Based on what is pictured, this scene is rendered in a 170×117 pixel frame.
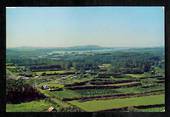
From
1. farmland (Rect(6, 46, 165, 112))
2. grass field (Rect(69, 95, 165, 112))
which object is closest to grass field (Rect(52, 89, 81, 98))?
farmland (Rect(6, 46, 165, 112))

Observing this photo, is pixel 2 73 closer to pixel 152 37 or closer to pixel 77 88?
pixel 77 88

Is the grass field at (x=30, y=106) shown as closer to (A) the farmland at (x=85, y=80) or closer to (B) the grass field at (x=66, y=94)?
(A) the farmland at (x=85, y=80)

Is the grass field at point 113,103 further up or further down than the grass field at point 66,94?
further down

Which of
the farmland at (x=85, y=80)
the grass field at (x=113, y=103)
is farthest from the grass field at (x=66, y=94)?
the grass field at (x=113, y=103)

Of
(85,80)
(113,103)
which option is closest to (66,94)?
(85,80)

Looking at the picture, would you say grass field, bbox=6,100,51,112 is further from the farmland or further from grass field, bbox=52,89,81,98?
grass field, bbox=52,89,81,98

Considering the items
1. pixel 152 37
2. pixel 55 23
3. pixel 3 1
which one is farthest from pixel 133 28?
pixel 3 1

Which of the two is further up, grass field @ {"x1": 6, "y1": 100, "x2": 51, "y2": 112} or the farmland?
the farmland
